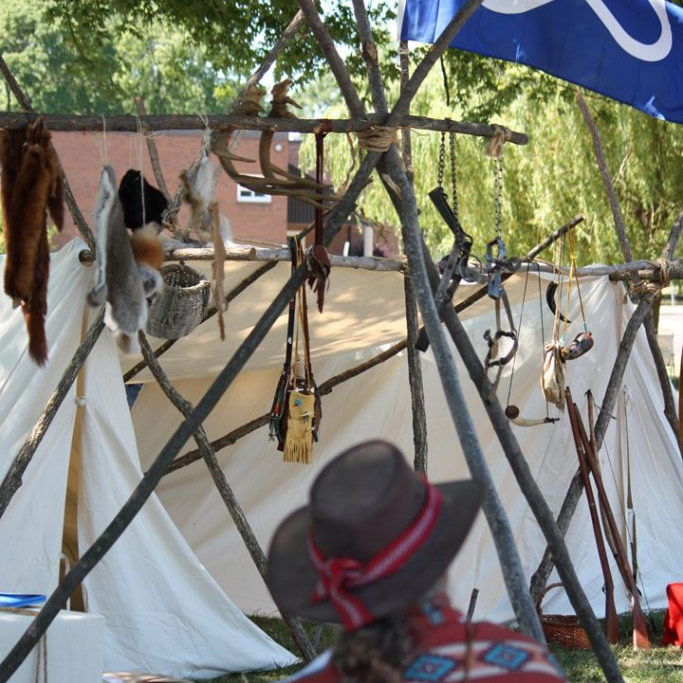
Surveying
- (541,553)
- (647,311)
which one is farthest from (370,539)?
(541,553)

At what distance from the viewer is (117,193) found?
292 cm

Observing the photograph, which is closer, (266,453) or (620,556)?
(620,556)

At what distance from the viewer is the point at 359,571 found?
4.86ft

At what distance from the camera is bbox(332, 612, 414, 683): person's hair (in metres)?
1.45

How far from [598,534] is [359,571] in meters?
4.04

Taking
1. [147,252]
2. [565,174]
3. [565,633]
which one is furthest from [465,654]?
[565,174]

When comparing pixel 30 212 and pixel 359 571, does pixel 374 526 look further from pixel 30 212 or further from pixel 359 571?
pixel 30 212

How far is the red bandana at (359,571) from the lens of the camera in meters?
1.47

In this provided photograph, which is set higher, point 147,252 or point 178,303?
point 147,252

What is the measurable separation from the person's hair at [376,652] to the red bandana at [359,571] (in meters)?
0.02

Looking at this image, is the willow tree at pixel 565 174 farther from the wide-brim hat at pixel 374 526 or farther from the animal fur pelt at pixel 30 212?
the wide-brim hat at pixel 374 526

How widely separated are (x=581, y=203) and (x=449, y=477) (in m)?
5.66

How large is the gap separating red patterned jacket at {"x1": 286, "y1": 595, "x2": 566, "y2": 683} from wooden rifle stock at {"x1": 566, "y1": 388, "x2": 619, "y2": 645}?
369 centimetres

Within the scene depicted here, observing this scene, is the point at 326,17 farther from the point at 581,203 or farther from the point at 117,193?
the point at 117,193
